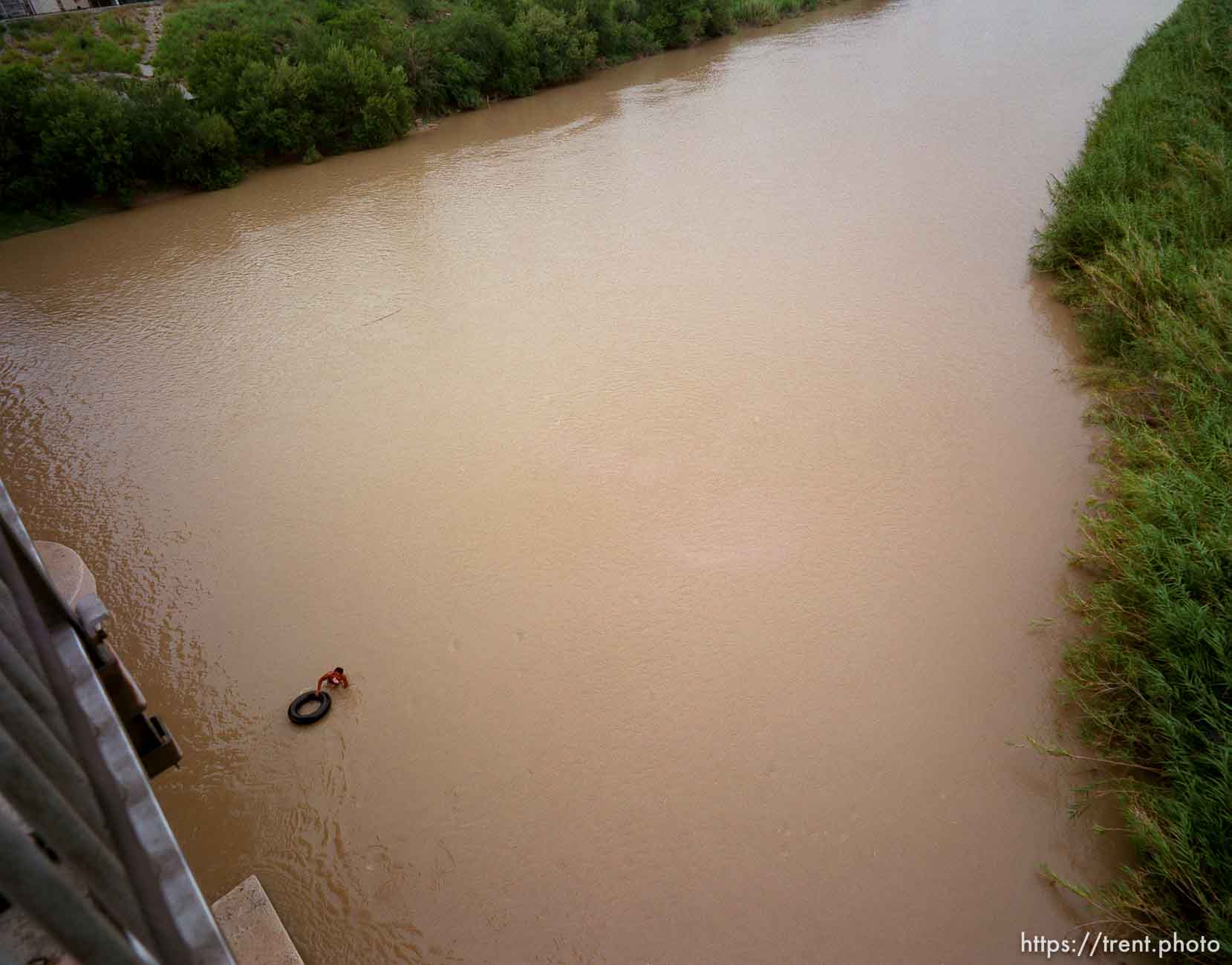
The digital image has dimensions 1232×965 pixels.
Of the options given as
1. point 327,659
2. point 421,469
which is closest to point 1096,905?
point 327,659

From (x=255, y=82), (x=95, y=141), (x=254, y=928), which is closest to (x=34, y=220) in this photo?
(x=95, y=141)

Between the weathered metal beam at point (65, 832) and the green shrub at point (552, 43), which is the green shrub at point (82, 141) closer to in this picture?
the green shrub at point (552, 43)

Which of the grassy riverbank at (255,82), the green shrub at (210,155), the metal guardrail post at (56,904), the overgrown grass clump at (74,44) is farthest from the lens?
the overgrown grass clump at (74,44)

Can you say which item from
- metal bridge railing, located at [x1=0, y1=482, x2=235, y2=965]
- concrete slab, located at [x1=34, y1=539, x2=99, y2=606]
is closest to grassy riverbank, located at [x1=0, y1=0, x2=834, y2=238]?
concrete slab, located at [x1=34, y1=539, x2=99, y2=606]

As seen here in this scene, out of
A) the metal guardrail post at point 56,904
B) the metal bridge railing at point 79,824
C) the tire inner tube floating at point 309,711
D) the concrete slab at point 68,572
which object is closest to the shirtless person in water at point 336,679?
the tire inner tube floating at point 309,711

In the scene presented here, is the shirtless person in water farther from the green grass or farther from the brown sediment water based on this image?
the green grass

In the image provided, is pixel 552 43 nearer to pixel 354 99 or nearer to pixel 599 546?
pixel 354 99
